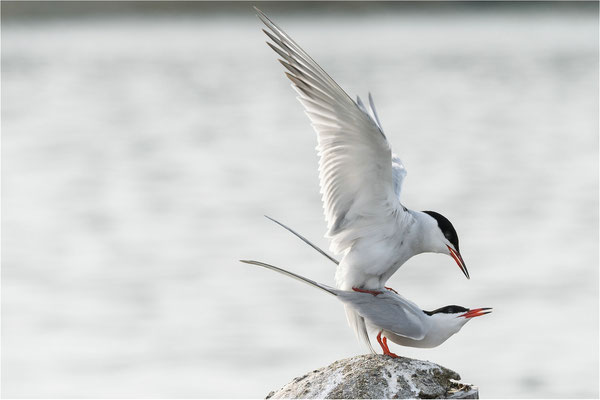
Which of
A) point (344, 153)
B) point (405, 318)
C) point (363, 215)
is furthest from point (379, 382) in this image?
point (344, 153)

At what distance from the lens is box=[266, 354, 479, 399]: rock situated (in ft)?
13.8

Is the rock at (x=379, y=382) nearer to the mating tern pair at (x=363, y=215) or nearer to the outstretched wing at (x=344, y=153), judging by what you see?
the mating tern pair at (x=363, y=215)

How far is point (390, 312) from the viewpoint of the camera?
15.2 feet

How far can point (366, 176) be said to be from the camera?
4.80m

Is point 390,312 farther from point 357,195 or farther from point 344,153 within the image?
point 344,153

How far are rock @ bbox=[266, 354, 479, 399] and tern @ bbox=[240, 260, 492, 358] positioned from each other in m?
0.18

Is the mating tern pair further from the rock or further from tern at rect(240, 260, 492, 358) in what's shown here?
the rock

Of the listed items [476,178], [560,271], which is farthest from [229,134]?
[560,271]

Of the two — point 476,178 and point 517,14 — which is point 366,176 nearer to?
point 476,178

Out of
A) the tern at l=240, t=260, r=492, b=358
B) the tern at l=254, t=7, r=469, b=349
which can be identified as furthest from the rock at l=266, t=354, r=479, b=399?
the tern at l=254, t=7, r=469, b=349

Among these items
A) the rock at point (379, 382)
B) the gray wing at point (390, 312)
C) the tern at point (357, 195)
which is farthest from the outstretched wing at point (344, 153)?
the rock at point (379, 382)

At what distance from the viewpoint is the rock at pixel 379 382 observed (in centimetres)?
421

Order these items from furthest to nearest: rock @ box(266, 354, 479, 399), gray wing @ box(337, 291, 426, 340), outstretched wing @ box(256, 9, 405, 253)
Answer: outstretched wing @ box(256, 9, 405, 253) → gray wing @ box(337, 291, 426, 340) → rock @ box(266, 354, 479, 399)

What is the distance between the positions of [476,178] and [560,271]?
5.50 meters
